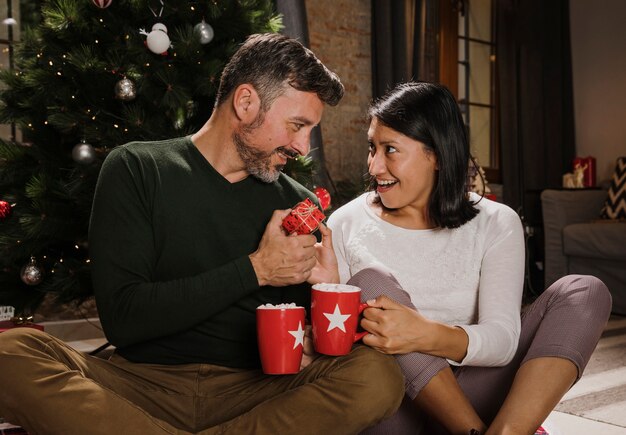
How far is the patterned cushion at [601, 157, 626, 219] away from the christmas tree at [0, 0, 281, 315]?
2.82 metres

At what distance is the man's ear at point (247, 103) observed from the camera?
4.69ft

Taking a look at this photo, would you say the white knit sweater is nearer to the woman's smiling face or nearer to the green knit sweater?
the woman's smiling face

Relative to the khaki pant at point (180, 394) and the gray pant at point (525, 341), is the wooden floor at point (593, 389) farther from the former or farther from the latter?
the khaki pant at point (180, 394)

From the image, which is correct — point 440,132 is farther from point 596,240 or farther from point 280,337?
point 596,240

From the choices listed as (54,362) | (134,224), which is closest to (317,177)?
(134,224)

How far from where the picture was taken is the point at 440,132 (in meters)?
1.58

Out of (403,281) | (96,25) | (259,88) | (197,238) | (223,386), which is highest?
(96,25)

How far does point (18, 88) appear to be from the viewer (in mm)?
2371

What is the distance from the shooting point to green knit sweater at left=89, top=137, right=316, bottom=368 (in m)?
1.20

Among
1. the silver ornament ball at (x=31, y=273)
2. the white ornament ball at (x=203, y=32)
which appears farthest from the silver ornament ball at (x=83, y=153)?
the white ornament ball at (x=203, y=32)

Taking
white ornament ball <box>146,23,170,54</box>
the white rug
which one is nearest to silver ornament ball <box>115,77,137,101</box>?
white ornament ball <box>146,23,170,54</box>

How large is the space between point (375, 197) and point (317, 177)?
1.58 meters

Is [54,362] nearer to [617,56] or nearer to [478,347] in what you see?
[478,347]

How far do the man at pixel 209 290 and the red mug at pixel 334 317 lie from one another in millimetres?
36
